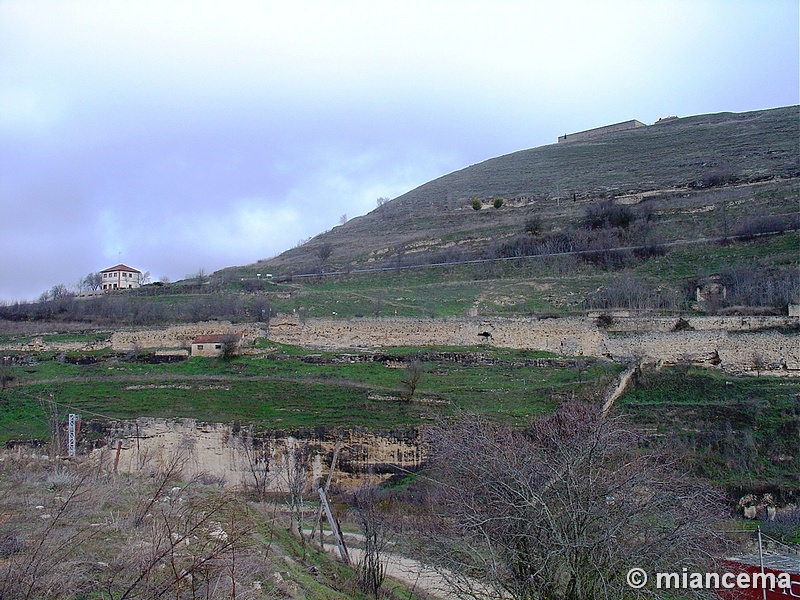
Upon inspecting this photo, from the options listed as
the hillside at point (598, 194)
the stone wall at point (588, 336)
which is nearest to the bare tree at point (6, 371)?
the stone wall at point (588, 336)

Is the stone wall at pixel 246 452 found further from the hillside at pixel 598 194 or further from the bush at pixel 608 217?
the bush at pixel 608 217

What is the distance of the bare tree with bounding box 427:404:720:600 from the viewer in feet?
19.4

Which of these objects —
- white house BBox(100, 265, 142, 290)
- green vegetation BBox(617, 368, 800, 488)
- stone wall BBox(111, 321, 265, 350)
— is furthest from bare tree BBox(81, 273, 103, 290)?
green vegetation BBox(617, 368, 800, 488)

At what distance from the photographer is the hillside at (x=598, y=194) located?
44094mm

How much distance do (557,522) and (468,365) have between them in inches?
778

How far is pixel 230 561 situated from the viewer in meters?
6.18

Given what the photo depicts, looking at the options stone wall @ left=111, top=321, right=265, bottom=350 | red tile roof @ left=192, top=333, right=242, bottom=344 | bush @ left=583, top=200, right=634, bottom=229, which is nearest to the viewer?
red tile roof @ left=192, top=333, right=242, bottom=344

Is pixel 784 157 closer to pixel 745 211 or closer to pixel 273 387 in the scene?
pixel 745 211

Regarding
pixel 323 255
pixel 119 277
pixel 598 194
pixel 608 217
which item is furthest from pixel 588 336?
pixel 119 277

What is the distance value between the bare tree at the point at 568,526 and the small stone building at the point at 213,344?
939 inches

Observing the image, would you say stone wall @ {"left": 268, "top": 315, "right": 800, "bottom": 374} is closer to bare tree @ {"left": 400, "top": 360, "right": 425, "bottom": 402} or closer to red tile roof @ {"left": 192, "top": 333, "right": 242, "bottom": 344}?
red tile roof @ {"left": 192, "top": 333, "right": 242, "bottom": 344}

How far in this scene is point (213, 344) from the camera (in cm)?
2977

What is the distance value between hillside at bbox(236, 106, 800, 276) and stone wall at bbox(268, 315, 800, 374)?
1404 cm

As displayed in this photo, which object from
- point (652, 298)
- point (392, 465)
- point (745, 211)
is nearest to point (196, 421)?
point (392, 465)
